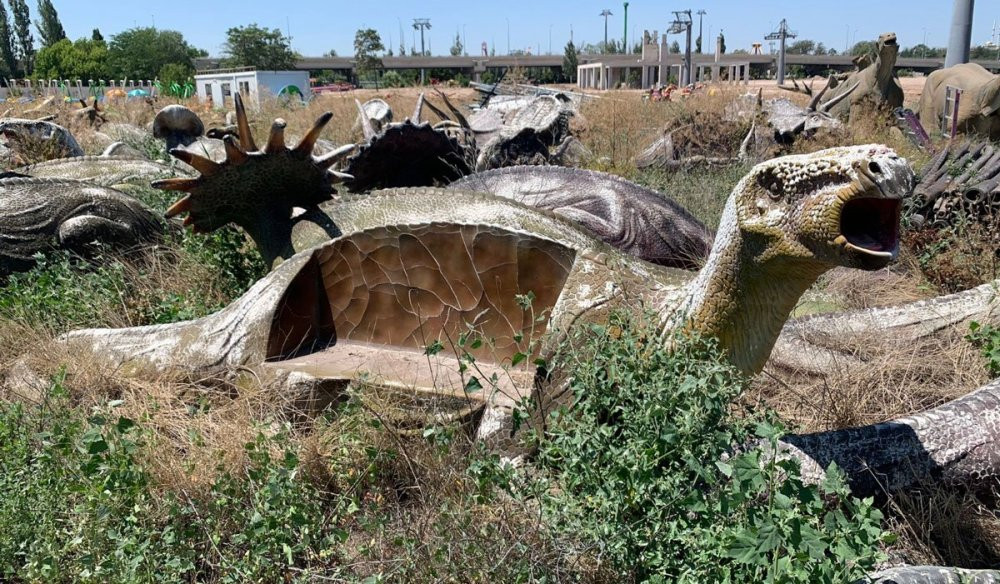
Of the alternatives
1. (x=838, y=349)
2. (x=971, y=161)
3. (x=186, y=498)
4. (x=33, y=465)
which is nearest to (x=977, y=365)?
(x=838, y=349)

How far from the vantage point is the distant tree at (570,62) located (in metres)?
59.3

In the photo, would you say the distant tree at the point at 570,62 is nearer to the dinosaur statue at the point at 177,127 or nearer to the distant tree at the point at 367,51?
the distant tree at the point at 367,51

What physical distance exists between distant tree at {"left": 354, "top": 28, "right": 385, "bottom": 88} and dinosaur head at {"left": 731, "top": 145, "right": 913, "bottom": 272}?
2281 inches

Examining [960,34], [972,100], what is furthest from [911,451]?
[960,34]

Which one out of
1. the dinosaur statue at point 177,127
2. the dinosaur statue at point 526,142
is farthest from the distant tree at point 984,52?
the dinosaur statue at point 177,127

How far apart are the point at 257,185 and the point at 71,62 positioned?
189 feet

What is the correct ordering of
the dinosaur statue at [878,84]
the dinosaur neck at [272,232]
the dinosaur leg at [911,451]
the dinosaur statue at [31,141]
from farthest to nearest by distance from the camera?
the dinosaur statue at [878,84] < the dinosaur statue at [31,141] < the dinosaur neck at [272,232] < the dinosaur leg at [911,451]

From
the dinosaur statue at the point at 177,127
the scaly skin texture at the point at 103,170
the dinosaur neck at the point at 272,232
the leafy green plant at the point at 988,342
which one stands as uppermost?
the dinosaur statue at the point at 177,127

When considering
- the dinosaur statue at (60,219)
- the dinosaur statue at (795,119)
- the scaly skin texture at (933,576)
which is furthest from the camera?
the dinosaur statue at (795,119)

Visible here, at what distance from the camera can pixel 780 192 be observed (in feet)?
7.45

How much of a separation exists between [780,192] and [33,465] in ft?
8.37

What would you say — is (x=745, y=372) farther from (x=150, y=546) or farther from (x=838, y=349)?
(x=150, y=546)

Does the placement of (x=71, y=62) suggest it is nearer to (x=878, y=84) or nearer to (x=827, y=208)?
(x=878, y=84)

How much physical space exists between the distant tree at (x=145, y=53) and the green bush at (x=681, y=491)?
5990cm
